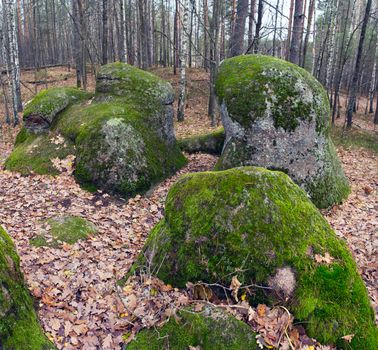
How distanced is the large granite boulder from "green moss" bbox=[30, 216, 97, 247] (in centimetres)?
188

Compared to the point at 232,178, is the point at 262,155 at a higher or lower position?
lower

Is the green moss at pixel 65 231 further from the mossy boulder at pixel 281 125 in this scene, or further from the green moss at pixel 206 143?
the green moss at pixel 206 143

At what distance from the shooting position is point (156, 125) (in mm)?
9562

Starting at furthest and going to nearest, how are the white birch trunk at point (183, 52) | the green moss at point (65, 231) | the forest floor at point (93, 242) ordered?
1. the white birch trunk at point (183, 52)
2. the green moss at point (65, 231)
3. the forest floor at point (93, 242)

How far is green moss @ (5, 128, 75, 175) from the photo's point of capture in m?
8.50

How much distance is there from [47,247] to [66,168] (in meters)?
3.41

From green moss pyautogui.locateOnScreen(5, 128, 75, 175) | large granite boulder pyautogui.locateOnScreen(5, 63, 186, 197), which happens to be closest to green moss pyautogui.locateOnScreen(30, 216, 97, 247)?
large granite boulder pyautogui.locateOnScreen(5, 63, 186, 197)

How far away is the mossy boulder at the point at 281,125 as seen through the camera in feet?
25.6

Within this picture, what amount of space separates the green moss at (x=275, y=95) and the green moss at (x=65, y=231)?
4.27 metres

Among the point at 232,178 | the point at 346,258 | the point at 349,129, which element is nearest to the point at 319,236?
the point at 346,258

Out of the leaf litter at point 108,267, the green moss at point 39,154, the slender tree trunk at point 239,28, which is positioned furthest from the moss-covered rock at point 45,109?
the slender tree trunk at point 239,28

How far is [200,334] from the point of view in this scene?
11.8 ft

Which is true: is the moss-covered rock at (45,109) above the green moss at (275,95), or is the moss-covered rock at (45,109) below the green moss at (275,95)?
Answer: below

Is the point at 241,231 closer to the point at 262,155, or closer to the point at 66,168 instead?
the point at 262,155
